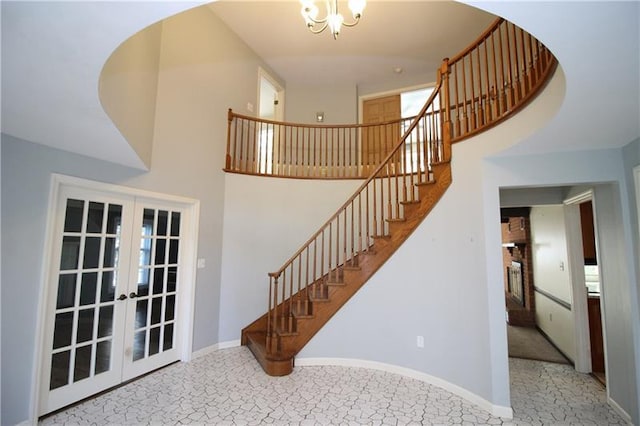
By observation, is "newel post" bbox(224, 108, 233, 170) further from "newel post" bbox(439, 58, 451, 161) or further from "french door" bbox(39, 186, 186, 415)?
"newel post" bbox(439, 58, 451, 161)

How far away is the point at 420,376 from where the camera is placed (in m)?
3.33

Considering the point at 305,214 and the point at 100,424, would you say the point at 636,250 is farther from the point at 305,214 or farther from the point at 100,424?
the point at 100,424

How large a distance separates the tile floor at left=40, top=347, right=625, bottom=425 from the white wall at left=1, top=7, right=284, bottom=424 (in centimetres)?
71

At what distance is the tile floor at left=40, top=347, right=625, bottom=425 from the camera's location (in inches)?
102

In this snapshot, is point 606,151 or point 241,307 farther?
point 241,307

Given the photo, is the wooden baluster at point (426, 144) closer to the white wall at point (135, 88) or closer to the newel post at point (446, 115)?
the newel post at point (446, 115)

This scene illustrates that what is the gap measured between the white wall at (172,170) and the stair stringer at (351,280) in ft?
4.10

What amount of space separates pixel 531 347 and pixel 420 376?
2410mm

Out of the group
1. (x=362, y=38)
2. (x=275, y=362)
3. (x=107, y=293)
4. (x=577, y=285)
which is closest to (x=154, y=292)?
(x=107, y=293)

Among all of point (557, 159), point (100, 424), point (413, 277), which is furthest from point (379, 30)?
point (100, 424)

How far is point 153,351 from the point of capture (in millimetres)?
3578

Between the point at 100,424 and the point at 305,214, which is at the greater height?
the point at 305,214

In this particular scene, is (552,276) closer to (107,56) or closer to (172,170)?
(172,170)

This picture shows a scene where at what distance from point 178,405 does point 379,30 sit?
572cm
